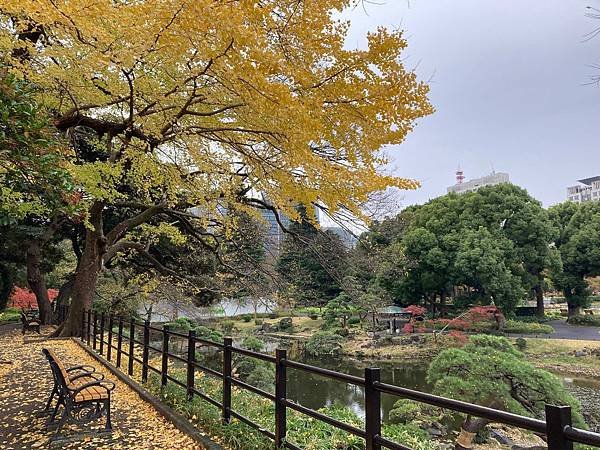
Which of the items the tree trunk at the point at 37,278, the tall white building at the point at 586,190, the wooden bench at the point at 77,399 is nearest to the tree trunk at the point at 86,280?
the tree trunk at the point at 37,278

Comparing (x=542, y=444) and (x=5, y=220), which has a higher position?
(x=5, y=220)

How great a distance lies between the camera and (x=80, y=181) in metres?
6.67

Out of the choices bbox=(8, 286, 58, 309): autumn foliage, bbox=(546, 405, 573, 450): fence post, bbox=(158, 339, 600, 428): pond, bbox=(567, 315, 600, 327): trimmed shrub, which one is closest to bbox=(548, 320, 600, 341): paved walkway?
bbox=(567, 315, 600, 327): trimmed shrub

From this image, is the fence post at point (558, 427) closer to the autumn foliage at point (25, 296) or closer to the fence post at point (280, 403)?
the fence post at point (280, 403)

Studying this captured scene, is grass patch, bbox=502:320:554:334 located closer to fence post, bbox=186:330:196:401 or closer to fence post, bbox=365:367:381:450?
fence post, bbox=186:330:196:401

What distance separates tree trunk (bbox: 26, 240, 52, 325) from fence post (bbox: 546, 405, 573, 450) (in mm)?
18750

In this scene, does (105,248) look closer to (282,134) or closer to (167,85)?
(167,85)

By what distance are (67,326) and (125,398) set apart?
27.8 feet

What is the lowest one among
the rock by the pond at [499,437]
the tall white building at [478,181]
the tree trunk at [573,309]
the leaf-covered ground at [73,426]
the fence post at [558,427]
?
the rock by the pond at [499,437]

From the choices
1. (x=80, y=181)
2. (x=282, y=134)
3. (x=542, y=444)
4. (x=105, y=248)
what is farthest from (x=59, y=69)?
(x=542, y=444)

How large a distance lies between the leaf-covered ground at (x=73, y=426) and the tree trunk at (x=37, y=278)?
10.6 meters

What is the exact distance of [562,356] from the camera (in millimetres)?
19656

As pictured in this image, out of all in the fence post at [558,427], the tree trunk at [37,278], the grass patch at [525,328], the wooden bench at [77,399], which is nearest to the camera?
the fence post at [558,427]

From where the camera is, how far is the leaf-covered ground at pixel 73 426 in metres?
4.27
